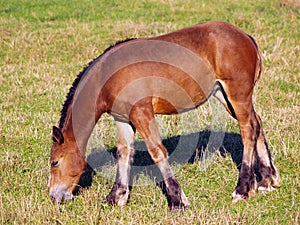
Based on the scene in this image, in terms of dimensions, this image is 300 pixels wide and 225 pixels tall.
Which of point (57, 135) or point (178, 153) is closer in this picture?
point (57, 135)

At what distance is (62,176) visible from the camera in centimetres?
579

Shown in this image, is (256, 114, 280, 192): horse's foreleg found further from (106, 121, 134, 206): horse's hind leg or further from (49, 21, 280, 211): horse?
(106, 121, 134, 206): horse's hind leg

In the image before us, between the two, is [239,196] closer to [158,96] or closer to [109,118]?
[158,96]

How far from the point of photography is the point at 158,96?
603 cm

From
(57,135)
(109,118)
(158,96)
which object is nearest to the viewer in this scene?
(57,135)

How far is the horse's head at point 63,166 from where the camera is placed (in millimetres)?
5770

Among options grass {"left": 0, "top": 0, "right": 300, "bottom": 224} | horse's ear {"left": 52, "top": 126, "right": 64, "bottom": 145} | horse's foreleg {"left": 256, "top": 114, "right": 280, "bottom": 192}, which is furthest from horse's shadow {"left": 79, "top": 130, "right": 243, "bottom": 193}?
horse's ear {"left": 52, "top": 126, "right": 64, "bottom": 145}

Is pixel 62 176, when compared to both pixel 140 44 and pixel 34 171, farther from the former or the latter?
pixel 140 44

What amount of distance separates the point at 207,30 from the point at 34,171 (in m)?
2.81

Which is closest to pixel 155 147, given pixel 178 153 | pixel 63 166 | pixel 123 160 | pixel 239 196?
pixel 123 160

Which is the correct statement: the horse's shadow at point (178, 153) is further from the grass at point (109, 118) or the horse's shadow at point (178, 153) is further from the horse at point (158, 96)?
the horse at point (158, 96)

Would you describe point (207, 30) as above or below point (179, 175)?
above

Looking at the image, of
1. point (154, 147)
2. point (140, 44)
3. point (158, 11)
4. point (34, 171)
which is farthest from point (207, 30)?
point (158, 11)

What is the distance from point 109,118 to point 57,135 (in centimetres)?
347
